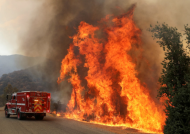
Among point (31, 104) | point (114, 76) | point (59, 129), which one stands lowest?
point (59, 129)

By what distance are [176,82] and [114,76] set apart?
40.5 feet

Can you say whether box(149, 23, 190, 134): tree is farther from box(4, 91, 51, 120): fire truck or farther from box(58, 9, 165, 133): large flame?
box(4, 91, 51, 120): fire truck

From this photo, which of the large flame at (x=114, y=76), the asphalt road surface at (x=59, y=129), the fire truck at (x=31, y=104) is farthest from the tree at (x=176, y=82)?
the fire truck at (x=31, y=104)

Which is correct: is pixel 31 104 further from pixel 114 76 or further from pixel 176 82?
pixel 176 82

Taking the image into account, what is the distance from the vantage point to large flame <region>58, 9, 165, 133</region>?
15.6m

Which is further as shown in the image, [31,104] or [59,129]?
[31,104]

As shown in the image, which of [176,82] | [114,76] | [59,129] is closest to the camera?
[176,82]

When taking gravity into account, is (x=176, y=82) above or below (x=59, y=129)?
above

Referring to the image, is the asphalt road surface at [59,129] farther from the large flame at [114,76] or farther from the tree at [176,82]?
the tree at [176,82]

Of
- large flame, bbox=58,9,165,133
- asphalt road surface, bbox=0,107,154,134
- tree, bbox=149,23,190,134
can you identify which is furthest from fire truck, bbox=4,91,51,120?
tree, bbox=149,23,190,134

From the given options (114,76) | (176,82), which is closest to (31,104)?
(114,76)

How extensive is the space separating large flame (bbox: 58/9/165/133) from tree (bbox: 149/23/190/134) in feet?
18.0

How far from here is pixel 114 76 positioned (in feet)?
71.0

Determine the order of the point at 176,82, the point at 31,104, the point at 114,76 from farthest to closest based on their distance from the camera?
the point at 114,76, the point at 31,104, the point at 176,82
